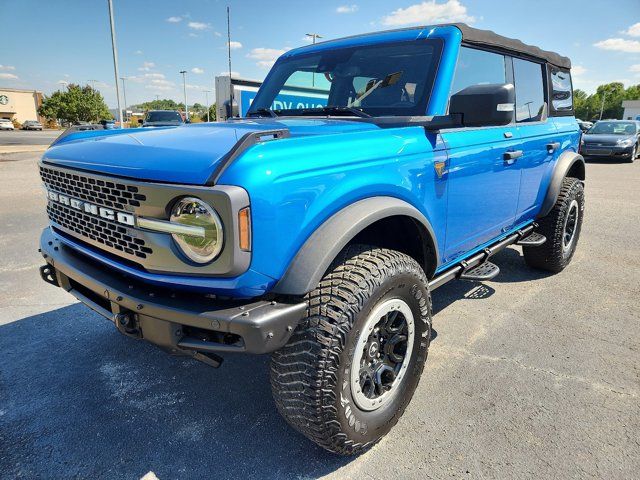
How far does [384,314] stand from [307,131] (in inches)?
37.6

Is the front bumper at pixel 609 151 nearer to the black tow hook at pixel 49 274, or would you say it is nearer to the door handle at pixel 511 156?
the door handle at pixel 511 156

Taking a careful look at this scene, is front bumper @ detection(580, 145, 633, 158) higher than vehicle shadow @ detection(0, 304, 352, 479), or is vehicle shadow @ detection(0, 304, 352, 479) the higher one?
A: front bumper @ detection(580, 145, 633, 158)

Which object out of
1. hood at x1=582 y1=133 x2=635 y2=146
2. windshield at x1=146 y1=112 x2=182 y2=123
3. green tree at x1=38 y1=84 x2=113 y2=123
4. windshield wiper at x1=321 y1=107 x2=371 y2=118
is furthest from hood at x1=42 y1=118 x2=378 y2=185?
green tree at x1=38 y1=84 x2=113 y2=123

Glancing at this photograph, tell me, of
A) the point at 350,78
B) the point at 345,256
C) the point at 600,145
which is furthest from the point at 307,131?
the point at 600,145

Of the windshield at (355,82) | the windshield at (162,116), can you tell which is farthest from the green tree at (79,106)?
the windshield at (355,82)

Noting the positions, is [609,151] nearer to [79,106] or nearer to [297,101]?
[297,101]

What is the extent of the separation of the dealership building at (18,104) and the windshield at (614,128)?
87482 mm

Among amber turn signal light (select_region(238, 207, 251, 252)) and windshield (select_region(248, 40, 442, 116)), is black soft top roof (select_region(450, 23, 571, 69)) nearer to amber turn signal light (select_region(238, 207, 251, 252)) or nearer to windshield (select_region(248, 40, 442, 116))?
windshield (select_region(248, 40, 442, 116))

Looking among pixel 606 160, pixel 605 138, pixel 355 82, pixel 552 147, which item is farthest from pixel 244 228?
pixel 606 160

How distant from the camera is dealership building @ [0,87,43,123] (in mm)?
75375

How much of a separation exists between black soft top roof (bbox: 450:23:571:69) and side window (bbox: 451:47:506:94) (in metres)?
0.06

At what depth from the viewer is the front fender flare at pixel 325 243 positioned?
1712 mm

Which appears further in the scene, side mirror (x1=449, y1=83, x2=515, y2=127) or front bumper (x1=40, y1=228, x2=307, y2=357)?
side mirror (x1=449, y1=83, x2=515, y2=127)

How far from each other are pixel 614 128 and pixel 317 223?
66.7 feet
